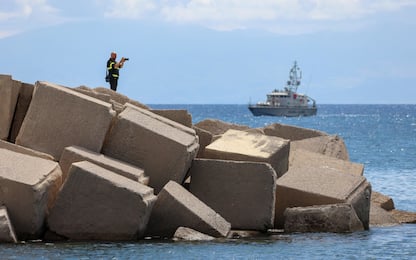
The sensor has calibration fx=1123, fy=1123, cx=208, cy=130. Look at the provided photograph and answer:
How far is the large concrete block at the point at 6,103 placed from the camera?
1411 cm

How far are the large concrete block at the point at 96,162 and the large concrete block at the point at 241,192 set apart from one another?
0.92 meters

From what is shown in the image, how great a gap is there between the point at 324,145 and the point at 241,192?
191 inches

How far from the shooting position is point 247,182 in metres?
13.5

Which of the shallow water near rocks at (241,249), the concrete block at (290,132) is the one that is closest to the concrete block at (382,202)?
the concrete block at (290,132)

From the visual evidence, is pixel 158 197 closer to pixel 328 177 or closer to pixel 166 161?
pixel 166 161

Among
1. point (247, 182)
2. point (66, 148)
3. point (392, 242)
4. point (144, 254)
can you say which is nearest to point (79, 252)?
point (144, 254)

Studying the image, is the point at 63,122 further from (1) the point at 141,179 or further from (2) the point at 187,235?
(2) the point at 187,235

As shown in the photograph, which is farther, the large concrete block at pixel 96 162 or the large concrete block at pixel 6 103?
the large concrete block at pixel 6 103

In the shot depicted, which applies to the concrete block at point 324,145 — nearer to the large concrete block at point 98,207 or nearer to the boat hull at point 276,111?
the large concrete block at point 98,207

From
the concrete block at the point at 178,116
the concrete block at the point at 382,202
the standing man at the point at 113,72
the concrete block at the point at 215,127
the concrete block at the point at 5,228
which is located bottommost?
the concrete block at the point at 5,228

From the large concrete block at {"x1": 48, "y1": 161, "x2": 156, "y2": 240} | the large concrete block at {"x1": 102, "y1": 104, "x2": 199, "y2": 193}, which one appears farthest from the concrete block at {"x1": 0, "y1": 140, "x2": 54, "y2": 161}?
the large concrete block at {"x1": 48, "y1": 161, "x2": 156, "y2": 240}

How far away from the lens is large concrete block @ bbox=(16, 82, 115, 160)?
1337 centimetres

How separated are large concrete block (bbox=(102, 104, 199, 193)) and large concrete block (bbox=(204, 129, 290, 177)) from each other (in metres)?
0.72

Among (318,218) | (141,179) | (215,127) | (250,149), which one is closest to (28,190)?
(141,179)
